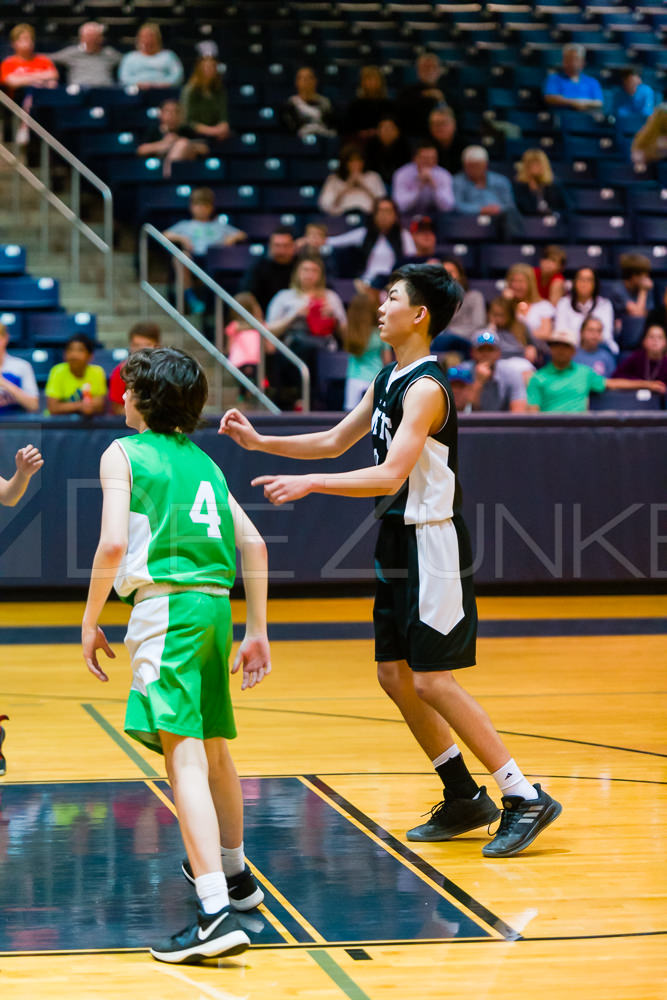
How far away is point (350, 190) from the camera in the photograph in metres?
13.8

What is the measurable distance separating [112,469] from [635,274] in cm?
1024

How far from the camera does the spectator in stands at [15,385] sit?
35.3 ft

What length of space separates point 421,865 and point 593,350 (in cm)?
817

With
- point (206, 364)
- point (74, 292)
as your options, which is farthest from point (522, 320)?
point (74, 292)

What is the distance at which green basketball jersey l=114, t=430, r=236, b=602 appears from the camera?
3865mm

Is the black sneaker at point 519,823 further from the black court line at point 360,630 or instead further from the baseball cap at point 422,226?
the baseball cap at point 422,226

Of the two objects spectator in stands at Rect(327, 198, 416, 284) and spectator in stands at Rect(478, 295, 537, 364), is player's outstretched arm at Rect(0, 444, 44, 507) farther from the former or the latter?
spectator in stands at Rect(327, 198, 416, 284)

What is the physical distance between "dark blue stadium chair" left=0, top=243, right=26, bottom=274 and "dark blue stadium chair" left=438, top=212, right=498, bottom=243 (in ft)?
12.5

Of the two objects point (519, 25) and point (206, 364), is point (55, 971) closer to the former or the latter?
point (206, 364)

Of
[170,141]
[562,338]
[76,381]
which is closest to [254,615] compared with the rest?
[76,381]

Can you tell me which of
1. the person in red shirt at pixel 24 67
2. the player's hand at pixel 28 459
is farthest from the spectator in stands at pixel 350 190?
the player's hand at pixel 28 459


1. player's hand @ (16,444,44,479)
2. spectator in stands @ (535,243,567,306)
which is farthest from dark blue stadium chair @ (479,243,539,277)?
player's hand @ (16,444,44,479)

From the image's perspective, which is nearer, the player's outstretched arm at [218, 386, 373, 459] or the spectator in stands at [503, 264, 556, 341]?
the player's outstretched arm at [218, 386, 373, 459]

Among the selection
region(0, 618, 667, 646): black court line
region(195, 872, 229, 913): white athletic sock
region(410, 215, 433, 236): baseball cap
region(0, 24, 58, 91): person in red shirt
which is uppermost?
region(0, 24, 58, 91): person in red shirt
